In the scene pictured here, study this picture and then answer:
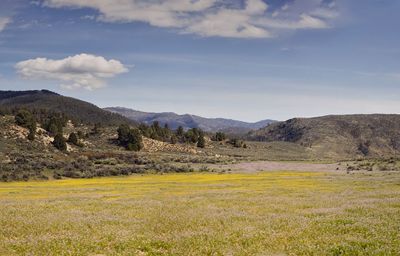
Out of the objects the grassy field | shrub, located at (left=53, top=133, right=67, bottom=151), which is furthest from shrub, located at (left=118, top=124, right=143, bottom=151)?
the grassy field

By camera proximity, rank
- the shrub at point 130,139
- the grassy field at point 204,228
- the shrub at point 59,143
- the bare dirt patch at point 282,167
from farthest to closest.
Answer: the shrub at point 130,139
the shrub at point 59,143
the bare dirt patch at point 282,167
the grassy field at point 204,228

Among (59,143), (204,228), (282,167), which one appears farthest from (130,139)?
(204,228)

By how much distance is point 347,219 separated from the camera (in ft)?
71.8

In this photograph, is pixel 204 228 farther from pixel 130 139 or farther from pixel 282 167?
pixel 130 139

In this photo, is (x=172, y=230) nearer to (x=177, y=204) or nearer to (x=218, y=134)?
(x=177, y=204)

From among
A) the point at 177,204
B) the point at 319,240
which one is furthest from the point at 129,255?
the point at 177,204

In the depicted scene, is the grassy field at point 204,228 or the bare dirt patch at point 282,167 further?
the bare dirt patch at point 282,167

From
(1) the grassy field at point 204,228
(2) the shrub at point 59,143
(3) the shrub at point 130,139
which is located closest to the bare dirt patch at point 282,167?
(2) the shrub at point 59,143

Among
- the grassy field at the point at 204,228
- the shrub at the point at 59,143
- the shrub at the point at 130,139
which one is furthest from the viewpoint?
the shrub at the point at 130,139

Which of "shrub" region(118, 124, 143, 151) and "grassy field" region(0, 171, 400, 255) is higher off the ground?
"shrub" region(118, 124, 143, 151)

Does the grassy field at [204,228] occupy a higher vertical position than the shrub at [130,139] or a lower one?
lower

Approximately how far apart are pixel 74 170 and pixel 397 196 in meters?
49.8

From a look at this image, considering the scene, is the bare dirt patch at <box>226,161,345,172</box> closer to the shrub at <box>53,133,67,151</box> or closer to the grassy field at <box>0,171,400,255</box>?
the shrub at <box>53,133,67,151</box>

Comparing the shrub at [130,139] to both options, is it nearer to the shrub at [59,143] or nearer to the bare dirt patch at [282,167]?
the shrub at [59,143]
